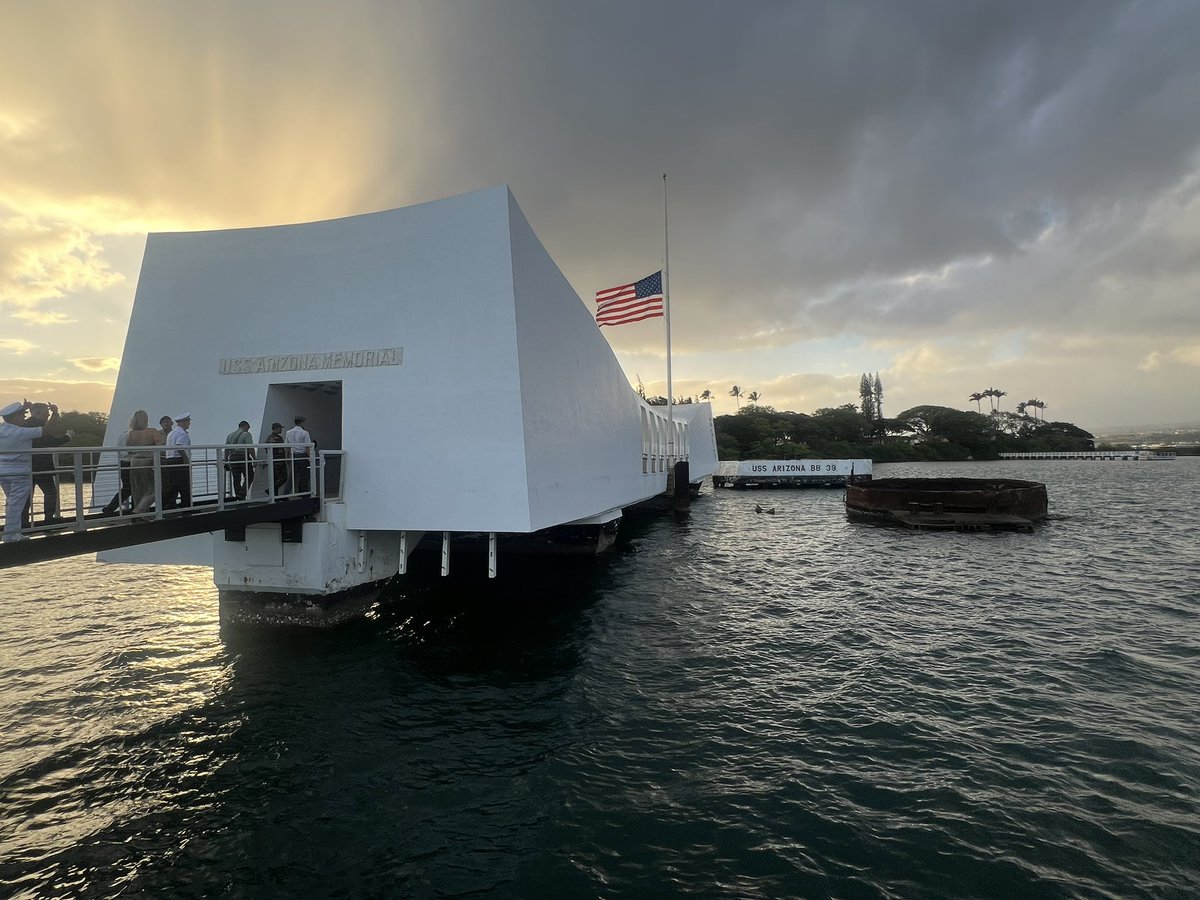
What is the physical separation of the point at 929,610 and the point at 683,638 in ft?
18.9

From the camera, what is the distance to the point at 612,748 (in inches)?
258

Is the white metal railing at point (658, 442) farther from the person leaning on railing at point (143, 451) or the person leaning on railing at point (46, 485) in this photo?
the person leaning on railing at point (46, 485)

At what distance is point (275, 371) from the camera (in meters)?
11.6

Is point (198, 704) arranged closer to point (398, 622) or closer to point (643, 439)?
point (398, 622)

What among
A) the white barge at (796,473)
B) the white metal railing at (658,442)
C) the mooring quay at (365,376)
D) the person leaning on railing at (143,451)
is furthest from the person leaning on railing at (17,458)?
the white barge at (796,473)

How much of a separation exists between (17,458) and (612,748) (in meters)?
8.87

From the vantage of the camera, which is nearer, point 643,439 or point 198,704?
point 198,704

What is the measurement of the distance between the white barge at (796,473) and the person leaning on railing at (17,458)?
164ft

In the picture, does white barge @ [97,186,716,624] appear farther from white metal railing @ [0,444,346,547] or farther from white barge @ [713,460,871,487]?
white barge @ [713,460,871,487]

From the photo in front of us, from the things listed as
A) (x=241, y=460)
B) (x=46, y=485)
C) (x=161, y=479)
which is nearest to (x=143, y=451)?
(x=161, y=479)

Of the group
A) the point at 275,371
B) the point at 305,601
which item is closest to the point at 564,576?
the point at 305,601

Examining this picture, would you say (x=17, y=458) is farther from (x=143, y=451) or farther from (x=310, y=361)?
(x=310, y=361)

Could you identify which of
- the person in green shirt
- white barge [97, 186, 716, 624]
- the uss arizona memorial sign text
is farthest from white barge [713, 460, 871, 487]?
the person in green shirt

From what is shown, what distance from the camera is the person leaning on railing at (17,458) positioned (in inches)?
252
